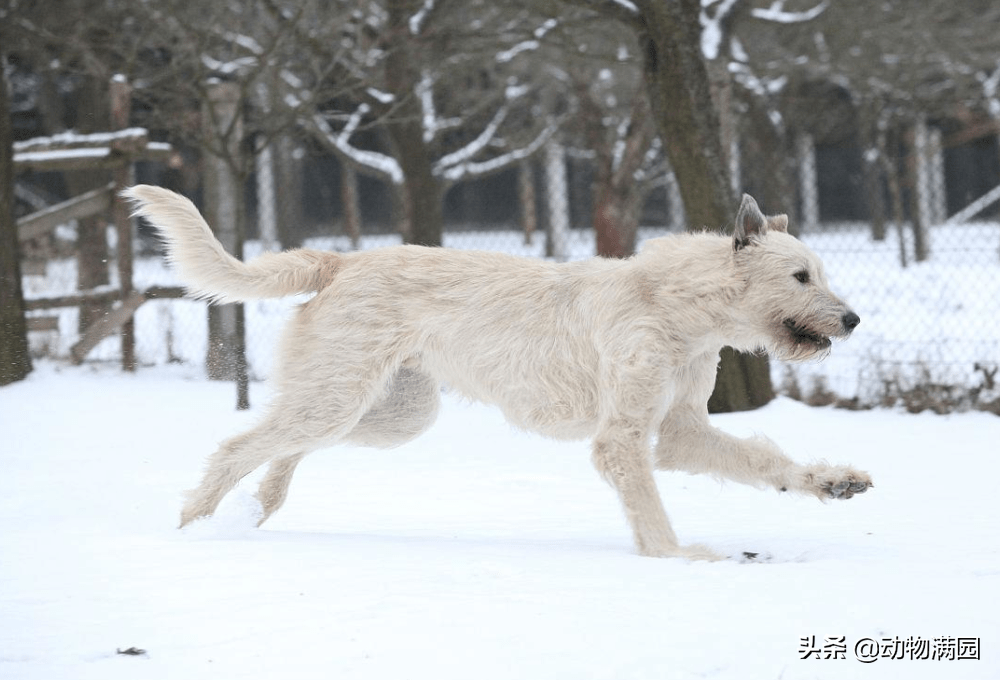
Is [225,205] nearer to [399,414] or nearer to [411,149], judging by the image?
[411,149]

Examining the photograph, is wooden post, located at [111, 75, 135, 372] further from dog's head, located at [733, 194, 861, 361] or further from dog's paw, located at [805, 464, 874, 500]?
dog's paw, located at [805, 464, 874, 500]

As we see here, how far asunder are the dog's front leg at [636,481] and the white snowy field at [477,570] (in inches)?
6.5

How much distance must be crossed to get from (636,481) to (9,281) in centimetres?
638

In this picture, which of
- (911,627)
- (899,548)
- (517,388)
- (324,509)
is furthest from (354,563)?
(899,548)

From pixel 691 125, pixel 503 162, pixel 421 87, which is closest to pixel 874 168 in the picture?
pixel 503 162

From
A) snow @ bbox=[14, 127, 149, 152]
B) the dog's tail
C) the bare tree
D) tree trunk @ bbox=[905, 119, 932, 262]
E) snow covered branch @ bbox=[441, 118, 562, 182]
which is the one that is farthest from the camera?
tree trunk @ bbox=[905, 119, 932, 262]

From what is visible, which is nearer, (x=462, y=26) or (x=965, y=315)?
(x=965, y=315)

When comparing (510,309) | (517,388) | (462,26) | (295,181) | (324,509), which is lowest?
(324,509)

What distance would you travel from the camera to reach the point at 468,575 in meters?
3.72

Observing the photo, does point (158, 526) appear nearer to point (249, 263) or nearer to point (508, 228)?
point (249, 263)

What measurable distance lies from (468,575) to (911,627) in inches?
55.8

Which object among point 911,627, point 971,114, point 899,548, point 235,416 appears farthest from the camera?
point 971,114

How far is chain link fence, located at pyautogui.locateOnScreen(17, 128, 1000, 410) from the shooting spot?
8461 mm

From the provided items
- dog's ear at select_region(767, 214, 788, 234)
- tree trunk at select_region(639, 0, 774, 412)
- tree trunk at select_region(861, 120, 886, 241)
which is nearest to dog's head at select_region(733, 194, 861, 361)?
dog's ear at select_region(767, 214, 788, 234)
